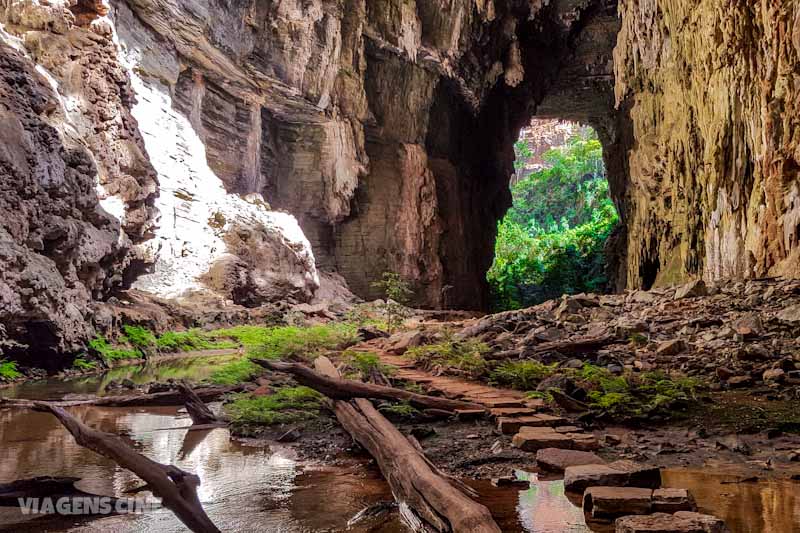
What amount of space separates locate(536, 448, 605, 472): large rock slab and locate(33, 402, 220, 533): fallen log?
1.68 m

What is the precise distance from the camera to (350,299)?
19.8 m

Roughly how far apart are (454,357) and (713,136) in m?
7.71

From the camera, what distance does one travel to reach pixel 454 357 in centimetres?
671

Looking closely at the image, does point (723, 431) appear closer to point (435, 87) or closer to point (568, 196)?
point (435, 87)

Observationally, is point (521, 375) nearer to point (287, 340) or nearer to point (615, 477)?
point (615, 477)

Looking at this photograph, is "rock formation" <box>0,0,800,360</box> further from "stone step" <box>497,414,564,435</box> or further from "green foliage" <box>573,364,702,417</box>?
"stone step" <box>497,414,564,435</box>

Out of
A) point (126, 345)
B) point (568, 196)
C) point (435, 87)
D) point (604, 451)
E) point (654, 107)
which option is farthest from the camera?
point (568, 196)

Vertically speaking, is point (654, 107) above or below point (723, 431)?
above

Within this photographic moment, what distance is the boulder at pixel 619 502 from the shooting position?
2.10m

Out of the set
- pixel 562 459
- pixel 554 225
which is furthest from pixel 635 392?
pixel 554 225

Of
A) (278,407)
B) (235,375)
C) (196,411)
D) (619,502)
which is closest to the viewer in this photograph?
A: (619,502)

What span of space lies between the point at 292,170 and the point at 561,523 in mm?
19766

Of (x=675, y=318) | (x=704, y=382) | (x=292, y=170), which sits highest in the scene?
(x=292, y=170)

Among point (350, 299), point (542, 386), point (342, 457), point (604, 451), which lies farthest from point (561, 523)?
point (350, 299)
